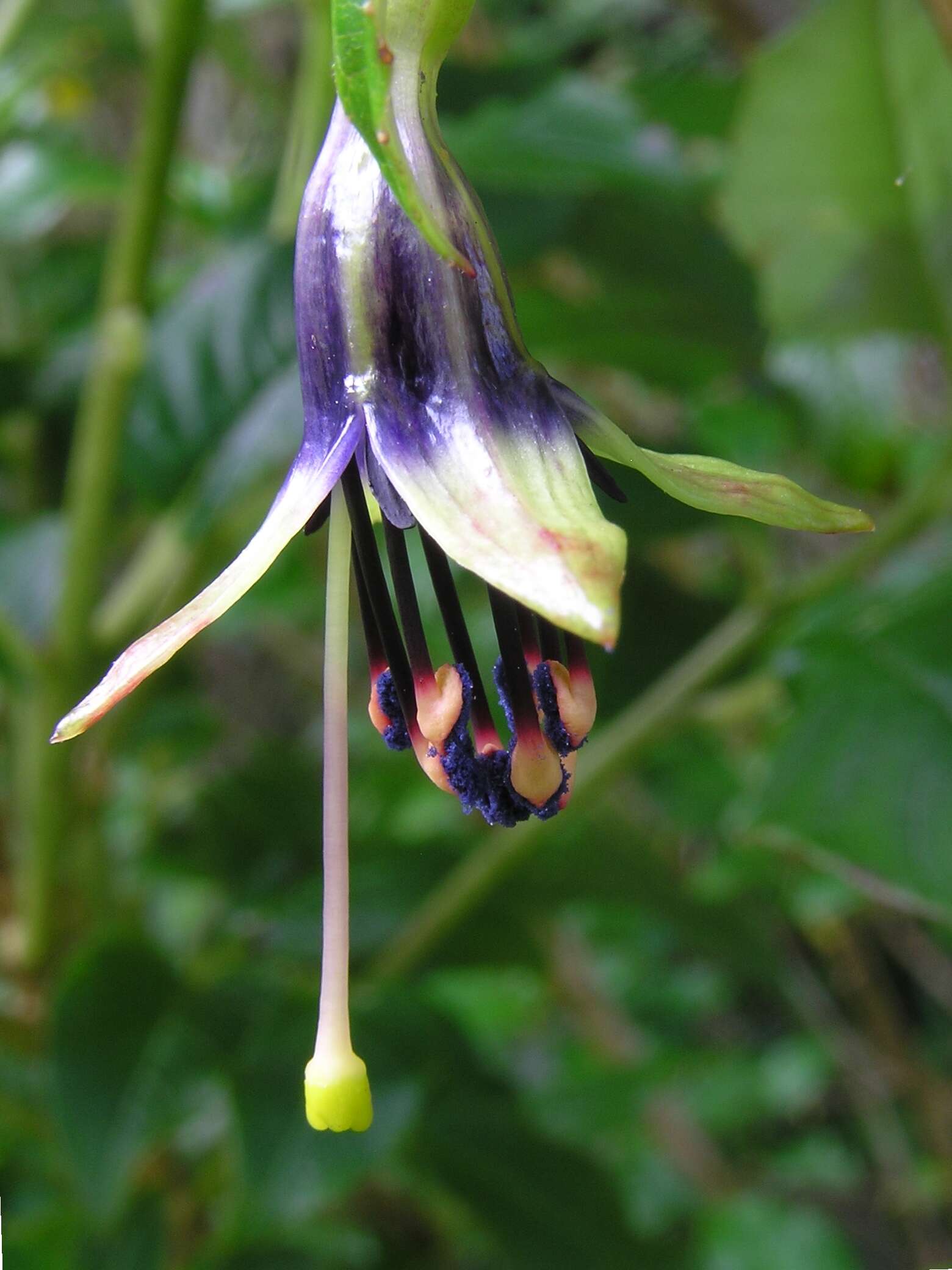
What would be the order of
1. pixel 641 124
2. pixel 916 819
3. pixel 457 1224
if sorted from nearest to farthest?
1. pixel 916 819
2. pixel 641 124
3. pixel 457 1224

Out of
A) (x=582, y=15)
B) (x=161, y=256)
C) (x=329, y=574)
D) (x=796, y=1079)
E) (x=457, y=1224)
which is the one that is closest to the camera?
(x=329, y=574)

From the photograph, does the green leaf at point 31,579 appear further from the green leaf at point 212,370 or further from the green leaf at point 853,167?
the green leaf at point 853,167

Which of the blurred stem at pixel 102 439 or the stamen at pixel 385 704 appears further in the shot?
the blurred stem at pixel 102 439

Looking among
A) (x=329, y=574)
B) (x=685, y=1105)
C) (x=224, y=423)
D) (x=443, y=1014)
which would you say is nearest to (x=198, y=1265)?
(x=443, y=1014)

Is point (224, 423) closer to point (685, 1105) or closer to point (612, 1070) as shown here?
point (612, 1070)

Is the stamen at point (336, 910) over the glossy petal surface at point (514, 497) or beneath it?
beneath

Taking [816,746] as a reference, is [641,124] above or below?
above

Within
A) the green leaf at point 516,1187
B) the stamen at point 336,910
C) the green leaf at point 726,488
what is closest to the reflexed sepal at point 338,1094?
the stamen at point 336,910
